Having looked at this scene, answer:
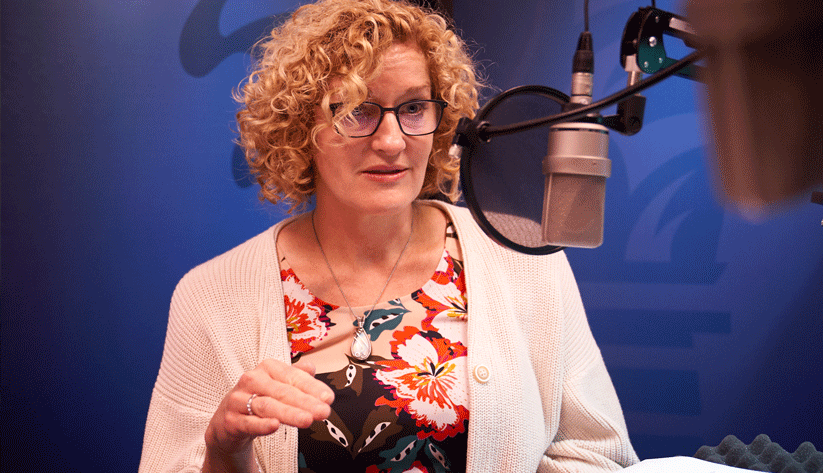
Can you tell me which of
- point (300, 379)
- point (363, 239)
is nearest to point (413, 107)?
point (363, 239)

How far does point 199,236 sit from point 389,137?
979 mm

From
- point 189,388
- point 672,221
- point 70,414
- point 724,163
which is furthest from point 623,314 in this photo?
point 724,163

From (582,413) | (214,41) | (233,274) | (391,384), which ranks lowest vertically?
(582,413)

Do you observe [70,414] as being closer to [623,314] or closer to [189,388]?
[189,388]

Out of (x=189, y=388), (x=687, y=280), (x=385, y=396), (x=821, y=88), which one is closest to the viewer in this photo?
(x=821, y=88)

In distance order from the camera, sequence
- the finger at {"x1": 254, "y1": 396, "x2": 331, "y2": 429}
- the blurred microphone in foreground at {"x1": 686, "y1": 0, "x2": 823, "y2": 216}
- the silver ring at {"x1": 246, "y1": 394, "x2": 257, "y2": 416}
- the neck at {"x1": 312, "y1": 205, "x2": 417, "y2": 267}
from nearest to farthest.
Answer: the blurred microphone in foreground at {"x1": 686, "y1": 0, "x2": 823, "y2": 216}
the finger at {"x1": 254, "y1": 396, "x2": 331, "y2": 429}
the silver ring at {"x1": 246, "y1": 394, "x2": 257, "y2": 416}
the neck at {"x1": 312, "y1": 205, "x2": 417, "y2": 267}

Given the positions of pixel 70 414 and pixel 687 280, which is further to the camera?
pixel 687 280

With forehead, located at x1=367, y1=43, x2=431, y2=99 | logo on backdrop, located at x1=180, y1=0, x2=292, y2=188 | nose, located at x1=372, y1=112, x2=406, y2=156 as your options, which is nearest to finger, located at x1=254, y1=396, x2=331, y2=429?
nose, located at x1=372, y1=112, x2=406, y2=156

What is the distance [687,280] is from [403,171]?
120 cm

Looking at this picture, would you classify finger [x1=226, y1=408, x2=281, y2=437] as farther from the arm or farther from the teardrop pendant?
the teardrop pendant

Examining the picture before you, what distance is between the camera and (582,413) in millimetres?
1432

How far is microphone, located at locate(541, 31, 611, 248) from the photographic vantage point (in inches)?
22.4

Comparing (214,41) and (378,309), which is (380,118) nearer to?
(378,309)

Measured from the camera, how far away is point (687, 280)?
81.0 inches
